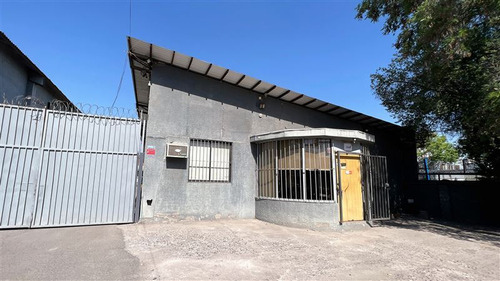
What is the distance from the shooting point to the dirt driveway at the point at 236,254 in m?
4.01

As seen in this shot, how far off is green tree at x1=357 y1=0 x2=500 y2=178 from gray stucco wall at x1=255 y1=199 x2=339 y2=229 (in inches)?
181

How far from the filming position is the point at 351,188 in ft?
26.0

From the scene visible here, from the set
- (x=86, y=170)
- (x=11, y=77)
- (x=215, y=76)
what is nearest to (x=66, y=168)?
(x=86, y=170)

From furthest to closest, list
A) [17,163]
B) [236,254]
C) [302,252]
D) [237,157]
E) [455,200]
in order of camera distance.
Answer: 1. [455,200]
2. [237,157]
3. [17,163]
4. [302,252]
5. [236,254]

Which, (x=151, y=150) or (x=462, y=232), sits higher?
(x=151, y=150)

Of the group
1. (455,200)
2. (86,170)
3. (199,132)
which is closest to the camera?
(86,170)

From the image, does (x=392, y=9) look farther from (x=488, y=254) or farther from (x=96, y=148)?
(x=96, y=148)

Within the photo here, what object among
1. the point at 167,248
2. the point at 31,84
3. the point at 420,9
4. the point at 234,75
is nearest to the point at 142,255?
the point at 167,248

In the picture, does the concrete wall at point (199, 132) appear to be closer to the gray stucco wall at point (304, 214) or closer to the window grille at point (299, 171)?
the window grille at point (299, 171)

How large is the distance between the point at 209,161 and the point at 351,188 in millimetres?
4532

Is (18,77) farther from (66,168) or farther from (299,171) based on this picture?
(299,171)

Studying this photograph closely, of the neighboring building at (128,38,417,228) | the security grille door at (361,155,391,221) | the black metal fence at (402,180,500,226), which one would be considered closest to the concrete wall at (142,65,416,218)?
the neighboring building at (128,38,417,228)

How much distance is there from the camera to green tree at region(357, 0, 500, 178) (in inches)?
253

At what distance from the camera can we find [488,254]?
5.59 metres
